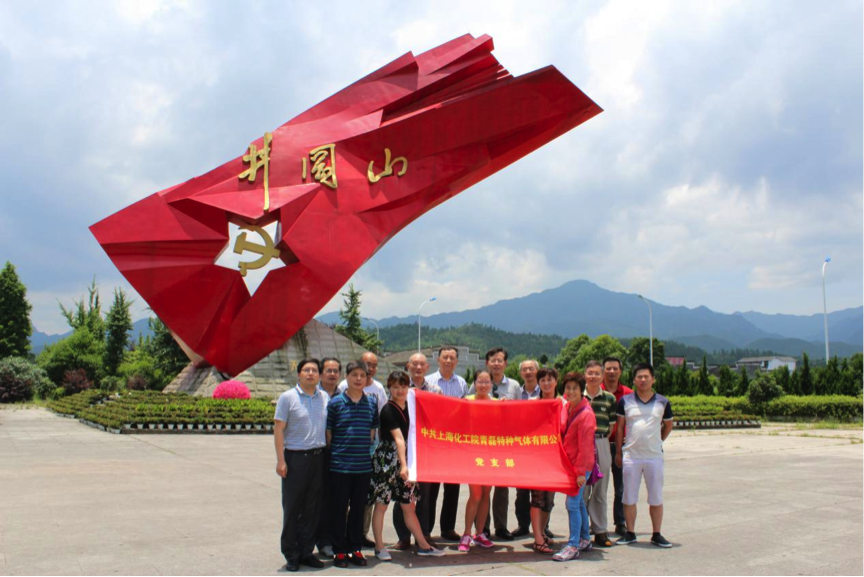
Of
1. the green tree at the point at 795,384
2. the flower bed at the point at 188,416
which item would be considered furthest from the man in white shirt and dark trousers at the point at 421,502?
the green tree at the point at 795,384

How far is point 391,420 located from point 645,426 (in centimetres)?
173

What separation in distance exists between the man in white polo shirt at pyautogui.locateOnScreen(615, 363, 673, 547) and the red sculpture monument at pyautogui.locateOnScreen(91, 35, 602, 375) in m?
11.0

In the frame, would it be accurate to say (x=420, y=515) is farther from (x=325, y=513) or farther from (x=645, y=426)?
(x=645, y=426)

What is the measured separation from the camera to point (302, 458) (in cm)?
404

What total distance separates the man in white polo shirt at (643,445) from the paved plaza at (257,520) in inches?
9.4

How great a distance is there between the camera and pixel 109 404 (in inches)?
573

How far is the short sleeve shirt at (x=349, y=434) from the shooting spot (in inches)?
162

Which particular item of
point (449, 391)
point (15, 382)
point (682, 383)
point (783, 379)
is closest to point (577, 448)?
point (449, 391)

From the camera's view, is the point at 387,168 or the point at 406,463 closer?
the point at 406,463

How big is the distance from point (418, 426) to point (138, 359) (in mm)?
32131

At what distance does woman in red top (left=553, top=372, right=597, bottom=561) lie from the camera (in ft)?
13.8

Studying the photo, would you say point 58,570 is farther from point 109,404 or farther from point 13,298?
point 13,298

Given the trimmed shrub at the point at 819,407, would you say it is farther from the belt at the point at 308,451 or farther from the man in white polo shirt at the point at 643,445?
the belt at the point at 308,451

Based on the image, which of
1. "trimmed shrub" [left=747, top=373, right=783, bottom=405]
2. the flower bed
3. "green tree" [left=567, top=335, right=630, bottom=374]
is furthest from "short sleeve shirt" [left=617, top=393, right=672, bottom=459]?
"green tree" [left=567, top=335, right=630, bottom=374]
